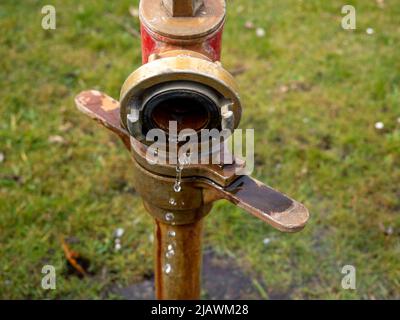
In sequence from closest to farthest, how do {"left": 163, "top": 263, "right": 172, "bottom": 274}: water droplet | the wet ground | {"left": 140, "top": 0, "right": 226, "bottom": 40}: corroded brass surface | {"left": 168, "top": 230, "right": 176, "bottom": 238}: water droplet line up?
{"left": 140, "top": 0, "right": 226, "bottom": 40}: corroded brass surface < {"left": 168, "top": 230, "right": 176, "bottom": 238}: water droplet < {"left": 163, "top": 263, "right": 172, "bottom": 274}: water droplet < the wet ground

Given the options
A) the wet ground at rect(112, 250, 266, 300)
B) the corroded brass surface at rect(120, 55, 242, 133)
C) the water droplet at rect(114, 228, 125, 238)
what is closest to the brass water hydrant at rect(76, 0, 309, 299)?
the corroded brass surface at rect(120, 55, 242, 133)

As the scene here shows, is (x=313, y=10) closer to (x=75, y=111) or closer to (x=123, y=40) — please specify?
(x=123, y=40)

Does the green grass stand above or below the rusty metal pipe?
above

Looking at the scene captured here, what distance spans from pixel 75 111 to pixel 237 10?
1438mm

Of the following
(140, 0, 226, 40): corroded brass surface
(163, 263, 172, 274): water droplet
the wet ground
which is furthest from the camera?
the wet ground

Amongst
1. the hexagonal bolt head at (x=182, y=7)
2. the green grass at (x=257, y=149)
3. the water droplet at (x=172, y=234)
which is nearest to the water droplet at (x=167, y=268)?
the water droplet at (x=172, y=234)

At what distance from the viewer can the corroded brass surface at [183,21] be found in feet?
4.91

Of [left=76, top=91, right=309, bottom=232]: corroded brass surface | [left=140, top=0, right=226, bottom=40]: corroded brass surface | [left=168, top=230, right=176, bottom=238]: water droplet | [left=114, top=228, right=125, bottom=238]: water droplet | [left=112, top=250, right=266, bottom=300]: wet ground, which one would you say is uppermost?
[left=140, top=0, right=226, bottom=40]: corroded brass surface

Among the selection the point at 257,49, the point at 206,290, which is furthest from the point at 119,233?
the point at 257,49

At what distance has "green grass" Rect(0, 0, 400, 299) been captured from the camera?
8.95 ft

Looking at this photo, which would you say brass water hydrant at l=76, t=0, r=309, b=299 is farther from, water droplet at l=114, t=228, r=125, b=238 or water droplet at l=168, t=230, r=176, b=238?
water droplet at l=114, t=228, r=125, b=238

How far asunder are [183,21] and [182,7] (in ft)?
0.12

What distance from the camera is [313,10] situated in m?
4.12

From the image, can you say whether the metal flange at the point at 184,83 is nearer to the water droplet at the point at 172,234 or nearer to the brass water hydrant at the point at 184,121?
the brass water hydrant at the point at 184,121
